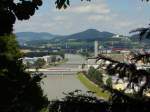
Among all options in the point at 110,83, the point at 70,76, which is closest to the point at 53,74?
the point at 70,76

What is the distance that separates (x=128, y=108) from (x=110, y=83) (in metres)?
0.41

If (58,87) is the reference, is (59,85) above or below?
below

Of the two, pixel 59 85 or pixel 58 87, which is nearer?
pixel 58 87

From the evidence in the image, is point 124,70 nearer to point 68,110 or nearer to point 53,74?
point 68,110

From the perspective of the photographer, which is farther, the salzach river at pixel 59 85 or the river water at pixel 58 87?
the salzach river at pixel 59 85

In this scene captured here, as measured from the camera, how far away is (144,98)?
3.97 meters

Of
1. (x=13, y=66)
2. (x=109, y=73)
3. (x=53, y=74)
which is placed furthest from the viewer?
(x=53, y=74)

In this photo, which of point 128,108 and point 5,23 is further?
point 5,23

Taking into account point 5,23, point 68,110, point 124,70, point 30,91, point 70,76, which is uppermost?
point 5,23

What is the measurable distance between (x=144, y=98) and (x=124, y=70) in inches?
9.5

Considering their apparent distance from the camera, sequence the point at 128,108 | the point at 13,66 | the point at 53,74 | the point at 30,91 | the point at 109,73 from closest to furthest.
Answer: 1. the point at 128,108
2. the point at 109,73
3. the point at 30,91
4. the point at 13,66
5. the point at 53,74

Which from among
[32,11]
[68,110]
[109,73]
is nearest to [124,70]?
[109,73]

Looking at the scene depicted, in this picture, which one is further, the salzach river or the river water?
the salzach river

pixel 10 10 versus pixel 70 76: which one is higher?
pixel 10 10
